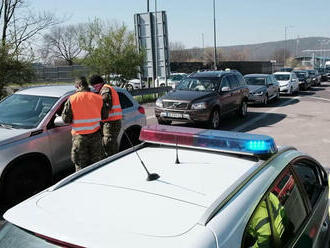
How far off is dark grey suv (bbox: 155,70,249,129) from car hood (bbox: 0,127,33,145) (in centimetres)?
602

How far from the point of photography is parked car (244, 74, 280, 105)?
651 inches

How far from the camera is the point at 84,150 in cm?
508

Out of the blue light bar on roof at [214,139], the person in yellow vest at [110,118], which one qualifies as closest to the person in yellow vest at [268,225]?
the blue light bar on roof at [214,139]

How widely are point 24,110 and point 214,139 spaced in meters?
4.05

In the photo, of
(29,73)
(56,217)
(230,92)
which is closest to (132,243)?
(56,217)

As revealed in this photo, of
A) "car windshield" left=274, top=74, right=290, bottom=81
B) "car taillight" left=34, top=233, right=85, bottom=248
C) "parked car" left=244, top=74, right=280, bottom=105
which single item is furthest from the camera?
"car windshield" left=274, top=74, right=290, bottom=81

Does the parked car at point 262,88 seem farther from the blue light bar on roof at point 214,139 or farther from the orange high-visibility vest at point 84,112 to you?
the blue light bar on roof at point 214,139

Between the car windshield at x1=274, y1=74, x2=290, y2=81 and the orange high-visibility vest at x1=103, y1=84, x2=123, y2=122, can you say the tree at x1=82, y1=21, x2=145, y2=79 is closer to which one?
the car windshield at x1=274, y1=74, x2=290, y2=81

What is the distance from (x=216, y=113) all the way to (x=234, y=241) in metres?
9.67

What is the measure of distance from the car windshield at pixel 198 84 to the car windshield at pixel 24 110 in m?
6.68

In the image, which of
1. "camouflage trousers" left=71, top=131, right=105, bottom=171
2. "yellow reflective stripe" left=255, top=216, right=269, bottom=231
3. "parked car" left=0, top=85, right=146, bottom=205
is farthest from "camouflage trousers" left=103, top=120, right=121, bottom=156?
"yellow reflective stripe" left=255, top=216, right=269, bottom=231

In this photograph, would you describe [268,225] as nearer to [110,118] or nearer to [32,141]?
A: [32,141]

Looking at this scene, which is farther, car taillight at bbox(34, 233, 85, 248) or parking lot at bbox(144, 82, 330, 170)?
parking lot at bbox(144, 82, 330, 170)

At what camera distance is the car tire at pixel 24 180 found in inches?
184
